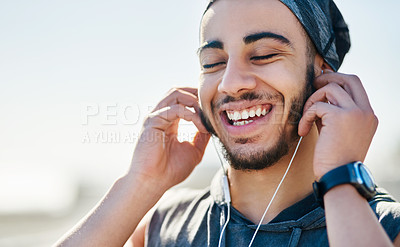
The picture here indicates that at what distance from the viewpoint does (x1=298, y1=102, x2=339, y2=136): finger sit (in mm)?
2143

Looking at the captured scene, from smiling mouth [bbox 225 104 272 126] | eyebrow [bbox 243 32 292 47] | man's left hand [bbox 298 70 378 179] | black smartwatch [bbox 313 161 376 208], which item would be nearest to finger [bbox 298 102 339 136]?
man's left hand [bbox 298 70 378 179]

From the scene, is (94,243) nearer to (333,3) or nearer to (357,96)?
(357,96)

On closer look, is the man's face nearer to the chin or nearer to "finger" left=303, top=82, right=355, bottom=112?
the chin

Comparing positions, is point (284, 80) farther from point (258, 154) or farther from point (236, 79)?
point (258, 154)

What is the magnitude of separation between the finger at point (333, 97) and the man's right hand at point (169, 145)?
2.56ft

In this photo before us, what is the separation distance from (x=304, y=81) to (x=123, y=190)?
4.25 ft

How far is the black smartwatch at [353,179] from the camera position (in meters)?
1.87

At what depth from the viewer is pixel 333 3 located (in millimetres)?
2881

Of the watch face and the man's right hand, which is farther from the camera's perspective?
the man's right hand

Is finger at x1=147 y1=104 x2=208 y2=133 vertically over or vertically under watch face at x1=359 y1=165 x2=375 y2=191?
over

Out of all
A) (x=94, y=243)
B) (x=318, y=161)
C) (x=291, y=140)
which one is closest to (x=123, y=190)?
(x=94, y=243)

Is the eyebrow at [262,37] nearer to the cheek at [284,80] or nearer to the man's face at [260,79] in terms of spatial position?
the man's face at [260,79]

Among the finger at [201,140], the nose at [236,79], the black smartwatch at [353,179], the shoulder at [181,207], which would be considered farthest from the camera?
the finger at [201,140]

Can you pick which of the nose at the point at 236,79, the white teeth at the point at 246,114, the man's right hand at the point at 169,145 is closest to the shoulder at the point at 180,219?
the man's right hand at the point at 169,145
